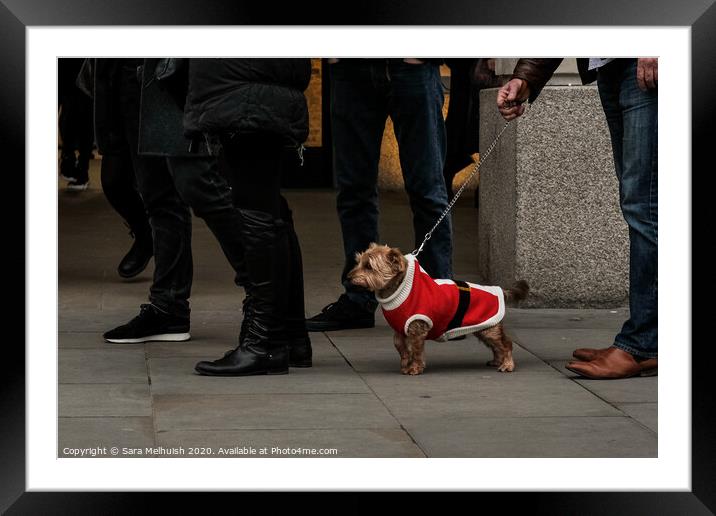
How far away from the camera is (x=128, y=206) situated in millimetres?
8297

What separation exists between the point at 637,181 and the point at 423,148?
1.50 m

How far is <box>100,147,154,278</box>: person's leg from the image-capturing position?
816 centimetres

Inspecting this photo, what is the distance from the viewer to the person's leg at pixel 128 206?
8.16m

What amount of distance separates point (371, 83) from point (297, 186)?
858cm

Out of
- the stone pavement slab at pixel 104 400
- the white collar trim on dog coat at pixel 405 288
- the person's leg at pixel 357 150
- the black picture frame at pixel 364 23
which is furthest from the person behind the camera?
the person's leg at pixel 357 150

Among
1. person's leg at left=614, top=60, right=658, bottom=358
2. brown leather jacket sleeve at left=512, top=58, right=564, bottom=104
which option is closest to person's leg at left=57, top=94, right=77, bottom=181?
brown leather jacket sleeve at left=512, top=58, right=564, bottom=104

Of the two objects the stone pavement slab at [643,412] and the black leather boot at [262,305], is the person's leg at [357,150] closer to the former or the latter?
the black leather boot at [262,305]

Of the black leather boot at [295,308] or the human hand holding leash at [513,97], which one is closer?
the human hand holding leash at [513,97]

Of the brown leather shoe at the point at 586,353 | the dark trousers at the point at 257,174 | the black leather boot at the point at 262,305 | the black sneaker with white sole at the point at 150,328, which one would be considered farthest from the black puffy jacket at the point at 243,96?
the brown leather shoe at the point at 586,353

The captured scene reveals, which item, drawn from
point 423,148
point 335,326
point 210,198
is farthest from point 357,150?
point 210,198

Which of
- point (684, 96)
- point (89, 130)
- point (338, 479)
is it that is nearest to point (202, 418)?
point (338, 479)

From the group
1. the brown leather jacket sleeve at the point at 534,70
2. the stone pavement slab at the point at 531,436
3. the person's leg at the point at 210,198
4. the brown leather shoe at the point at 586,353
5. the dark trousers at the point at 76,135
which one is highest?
the dark trousers at the point at 76,135

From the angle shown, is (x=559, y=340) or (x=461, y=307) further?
(x=559, y=340)

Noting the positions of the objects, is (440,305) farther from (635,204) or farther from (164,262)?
(164,262)
